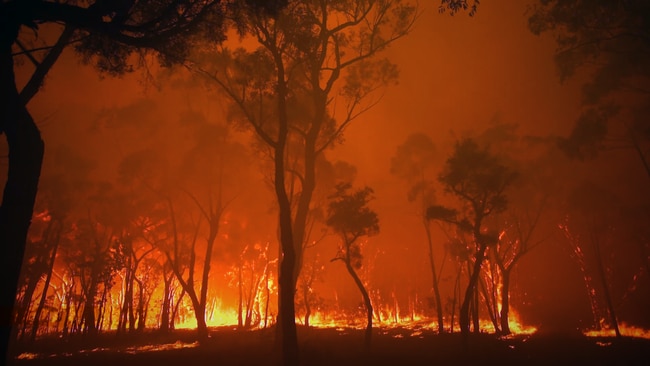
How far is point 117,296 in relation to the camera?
52938 millimetres

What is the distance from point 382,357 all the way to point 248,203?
24.1 m

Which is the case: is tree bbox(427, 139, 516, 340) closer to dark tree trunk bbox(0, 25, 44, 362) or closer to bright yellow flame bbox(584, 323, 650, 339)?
bright yellow flame bbox(584, 323, 650, 339)

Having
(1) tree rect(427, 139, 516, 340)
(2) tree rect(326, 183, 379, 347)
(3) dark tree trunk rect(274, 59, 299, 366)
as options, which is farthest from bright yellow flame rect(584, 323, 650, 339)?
(3) dark tree trunk rect(274, 59, 299, 366)

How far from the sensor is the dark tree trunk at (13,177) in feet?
19.6

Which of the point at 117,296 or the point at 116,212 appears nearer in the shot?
the point at 116,212

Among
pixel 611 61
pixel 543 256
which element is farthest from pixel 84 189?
pixel 543 256

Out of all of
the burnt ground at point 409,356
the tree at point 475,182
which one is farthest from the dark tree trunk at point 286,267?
the tree at point 475,182

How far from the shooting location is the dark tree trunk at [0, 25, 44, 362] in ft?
19.6

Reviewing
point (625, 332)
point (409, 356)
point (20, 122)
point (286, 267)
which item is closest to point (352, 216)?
point (409, 356)

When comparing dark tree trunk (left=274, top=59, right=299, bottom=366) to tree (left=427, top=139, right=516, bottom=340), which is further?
tree (left=427, top=139, right=516, bottom=340)

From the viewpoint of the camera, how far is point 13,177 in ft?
21.3

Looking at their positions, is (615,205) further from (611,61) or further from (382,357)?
(382,357)

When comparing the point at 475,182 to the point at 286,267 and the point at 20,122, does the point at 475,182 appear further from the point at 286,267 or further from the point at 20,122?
the point at 20,122

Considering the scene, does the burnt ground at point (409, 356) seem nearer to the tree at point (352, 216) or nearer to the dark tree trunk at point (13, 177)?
the tree at point (352, 216)
